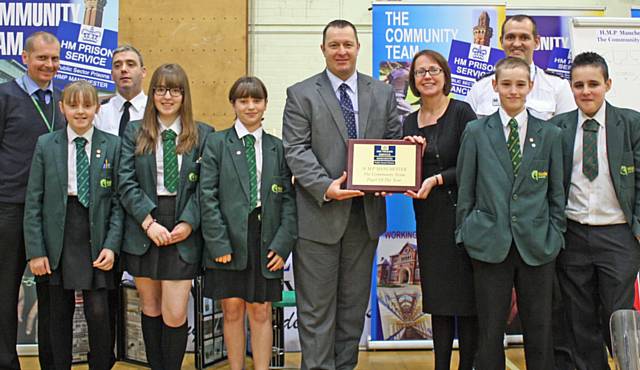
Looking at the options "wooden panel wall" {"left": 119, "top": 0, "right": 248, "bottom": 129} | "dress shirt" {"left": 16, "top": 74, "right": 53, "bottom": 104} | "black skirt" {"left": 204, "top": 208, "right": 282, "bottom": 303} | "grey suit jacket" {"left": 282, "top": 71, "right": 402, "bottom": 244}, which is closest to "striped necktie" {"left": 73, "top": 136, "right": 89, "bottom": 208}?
"dress shirt" {"left": 16, "top": 74, "right": 53, "bottom": 104}

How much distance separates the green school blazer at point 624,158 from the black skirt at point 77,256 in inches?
86.7

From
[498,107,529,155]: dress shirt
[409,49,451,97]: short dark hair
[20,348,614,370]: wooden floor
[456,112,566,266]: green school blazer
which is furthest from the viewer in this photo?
[20,348,614,370]: wooden floor

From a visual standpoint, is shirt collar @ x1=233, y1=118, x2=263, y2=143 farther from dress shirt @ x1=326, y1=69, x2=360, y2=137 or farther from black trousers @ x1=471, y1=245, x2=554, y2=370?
black trousers @ x1=471, y1=245, x2=554, y2=370

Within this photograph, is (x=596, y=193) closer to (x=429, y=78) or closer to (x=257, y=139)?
(x=429, y=78)

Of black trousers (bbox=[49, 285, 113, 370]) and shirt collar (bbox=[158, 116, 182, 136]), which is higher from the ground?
shirt collar (bbox=[158, 116, 182, 136])

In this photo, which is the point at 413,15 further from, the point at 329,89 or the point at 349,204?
the point at 349,204

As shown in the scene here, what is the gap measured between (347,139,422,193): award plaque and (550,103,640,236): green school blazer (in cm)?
69

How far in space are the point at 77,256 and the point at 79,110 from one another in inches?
26.7

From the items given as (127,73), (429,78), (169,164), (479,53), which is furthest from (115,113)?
(479,53)

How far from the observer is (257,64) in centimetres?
602

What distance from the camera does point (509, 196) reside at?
283 cm

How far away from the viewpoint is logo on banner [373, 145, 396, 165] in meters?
3.02

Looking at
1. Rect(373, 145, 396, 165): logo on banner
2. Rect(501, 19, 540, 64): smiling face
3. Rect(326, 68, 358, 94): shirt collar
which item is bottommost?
Rect(373, 145, 396, 165): logo on banner

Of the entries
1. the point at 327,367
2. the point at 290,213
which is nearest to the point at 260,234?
the point at 290,213
